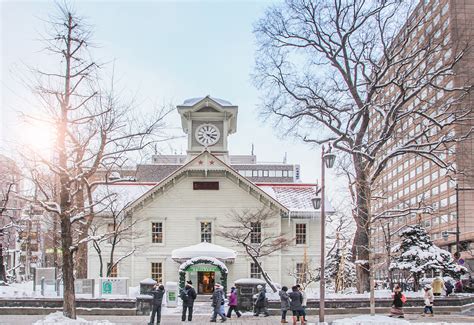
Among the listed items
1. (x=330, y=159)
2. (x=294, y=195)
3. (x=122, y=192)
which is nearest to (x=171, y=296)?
(x=330, y=159)

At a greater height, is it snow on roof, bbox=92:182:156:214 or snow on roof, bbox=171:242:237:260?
snow on roof, bbox=92:182:156:214

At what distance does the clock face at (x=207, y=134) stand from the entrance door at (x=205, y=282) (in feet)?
33.4

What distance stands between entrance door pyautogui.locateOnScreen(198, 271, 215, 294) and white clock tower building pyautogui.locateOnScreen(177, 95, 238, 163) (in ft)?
30.3

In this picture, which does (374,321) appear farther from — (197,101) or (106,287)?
(197,101)

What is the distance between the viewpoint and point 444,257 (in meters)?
38.0

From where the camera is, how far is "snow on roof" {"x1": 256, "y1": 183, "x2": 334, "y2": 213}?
1624 inches

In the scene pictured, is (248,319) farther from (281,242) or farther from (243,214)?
(243,214)

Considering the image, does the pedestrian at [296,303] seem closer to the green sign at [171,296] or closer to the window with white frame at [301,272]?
the green sign at [171,296]

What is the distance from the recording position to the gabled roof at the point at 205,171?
130ft

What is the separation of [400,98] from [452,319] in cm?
1311

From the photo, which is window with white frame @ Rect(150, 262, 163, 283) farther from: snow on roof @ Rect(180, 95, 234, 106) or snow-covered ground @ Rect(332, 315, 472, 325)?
snow-covered ground @ Rect(332, 315, 472, 325)

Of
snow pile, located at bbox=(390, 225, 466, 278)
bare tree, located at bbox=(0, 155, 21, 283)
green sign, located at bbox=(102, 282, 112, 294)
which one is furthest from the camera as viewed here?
snow pile, located at bbox=(390, 225, 466, 278)

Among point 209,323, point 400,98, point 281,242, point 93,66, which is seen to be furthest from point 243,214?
point 93,66

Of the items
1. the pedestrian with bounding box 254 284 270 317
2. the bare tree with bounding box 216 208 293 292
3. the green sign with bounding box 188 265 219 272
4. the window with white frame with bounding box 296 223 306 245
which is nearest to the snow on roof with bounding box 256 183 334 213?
the window with white frame with bounding box 296 223 306 245
